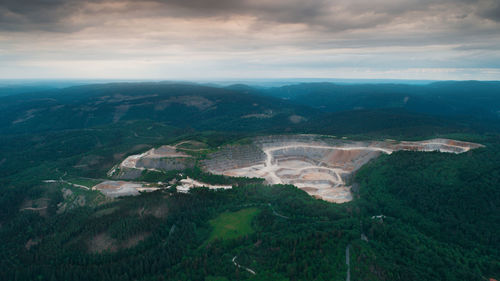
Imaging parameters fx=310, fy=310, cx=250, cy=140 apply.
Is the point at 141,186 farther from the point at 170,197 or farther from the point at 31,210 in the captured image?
the point at 31,210

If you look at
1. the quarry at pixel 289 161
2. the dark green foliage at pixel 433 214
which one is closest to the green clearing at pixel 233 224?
the quarry at pixel 289 161

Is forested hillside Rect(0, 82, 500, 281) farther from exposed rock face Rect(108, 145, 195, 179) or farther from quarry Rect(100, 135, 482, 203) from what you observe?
quarry Rect(100, 135, 482, 203)

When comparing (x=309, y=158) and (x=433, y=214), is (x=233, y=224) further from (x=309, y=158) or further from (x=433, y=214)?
(x=309, y=158)

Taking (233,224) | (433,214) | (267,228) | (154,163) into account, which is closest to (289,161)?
(154,163)

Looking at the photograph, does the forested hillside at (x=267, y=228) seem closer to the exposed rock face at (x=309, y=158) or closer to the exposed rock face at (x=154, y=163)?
the exposed rock face at (x=154, y=163)

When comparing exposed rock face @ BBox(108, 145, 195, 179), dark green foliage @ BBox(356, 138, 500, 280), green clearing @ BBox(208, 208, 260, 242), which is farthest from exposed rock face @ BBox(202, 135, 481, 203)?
green clearing @ BBox(208, 208, 260, 242)

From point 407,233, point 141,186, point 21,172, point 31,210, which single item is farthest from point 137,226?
point 21,172
